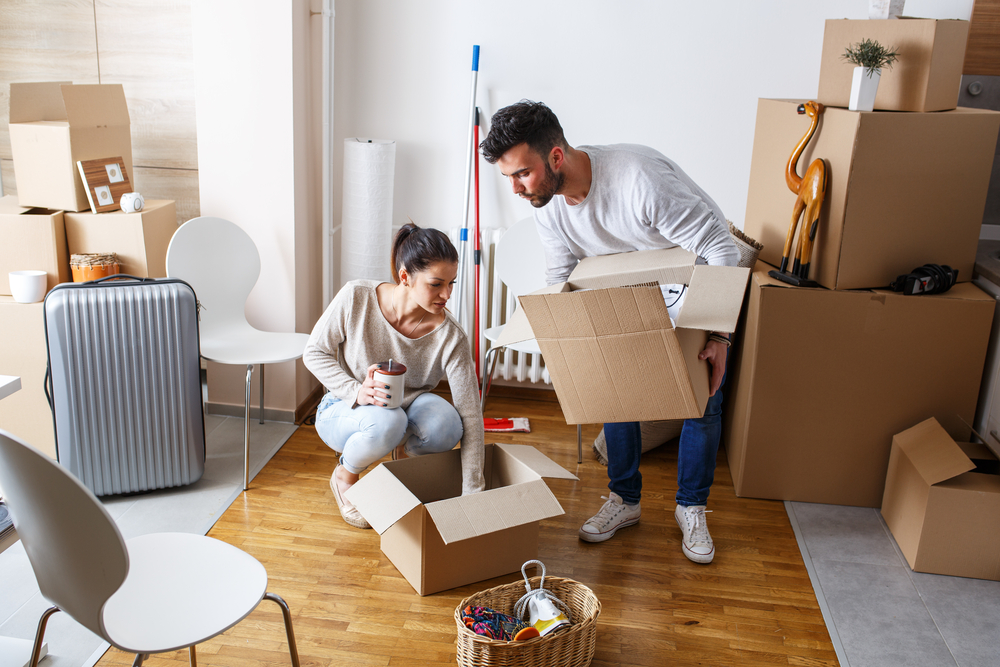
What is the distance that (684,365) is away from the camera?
1674 mm

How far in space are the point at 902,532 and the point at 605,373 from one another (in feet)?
4.10

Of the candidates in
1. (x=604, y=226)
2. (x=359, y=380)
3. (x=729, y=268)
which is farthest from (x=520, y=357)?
(x=729, y=268)

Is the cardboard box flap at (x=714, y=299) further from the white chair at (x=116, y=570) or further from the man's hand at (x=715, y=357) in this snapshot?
the white chair at (x=116, y=570)

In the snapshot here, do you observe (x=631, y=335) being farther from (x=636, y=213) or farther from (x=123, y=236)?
(x=123, y=236)

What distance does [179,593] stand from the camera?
4.44 feet

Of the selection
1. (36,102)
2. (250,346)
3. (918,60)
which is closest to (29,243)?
(36,102)

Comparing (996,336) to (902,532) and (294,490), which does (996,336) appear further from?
(294,490)

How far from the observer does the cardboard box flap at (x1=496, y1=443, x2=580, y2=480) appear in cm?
212

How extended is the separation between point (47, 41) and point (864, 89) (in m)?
2.96

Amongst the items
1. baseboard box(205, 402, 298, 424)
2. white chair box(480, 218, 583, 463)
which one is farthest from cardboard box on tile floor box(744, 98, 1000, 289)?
baseboard box(205, 402, 298, 424)

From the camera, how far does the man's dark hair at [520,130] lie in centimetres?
183

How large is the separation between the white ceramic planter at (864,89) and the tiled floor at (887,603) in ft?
4.15

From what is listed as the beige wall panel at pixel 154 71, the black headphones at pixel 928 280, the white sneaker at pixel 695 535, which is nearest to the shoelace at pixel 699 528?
the white sneaker at pixel 695 535

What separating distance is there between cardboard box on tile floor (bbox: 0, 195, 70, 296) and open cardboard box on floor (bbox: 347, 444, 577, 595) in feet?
4.55
